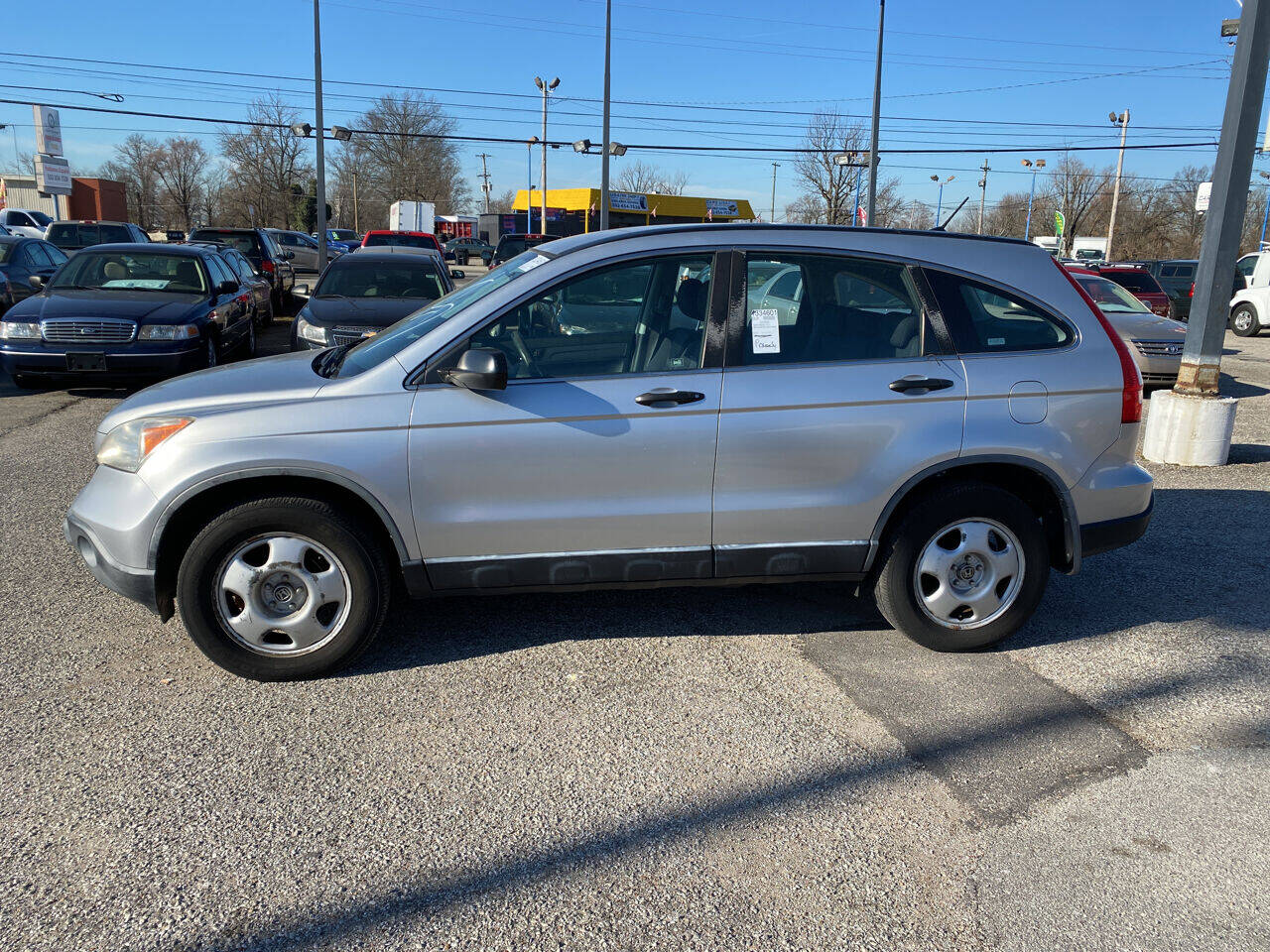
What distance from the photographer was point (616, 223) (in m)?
53.9

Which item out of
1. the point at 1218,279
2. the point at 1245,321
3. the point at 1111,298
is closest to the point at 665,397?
the point at 1218,279

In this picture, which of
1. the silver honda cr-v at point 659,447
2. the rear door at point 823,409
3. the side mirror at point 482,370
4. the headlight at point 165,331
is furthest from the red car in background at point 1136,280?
the side mirror at point 482,370

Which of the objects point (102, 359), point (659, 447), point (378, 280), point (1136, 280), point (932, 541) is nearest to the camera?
point (659, 447)

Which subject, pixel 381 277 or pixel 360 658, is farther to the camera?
pixel 381 277

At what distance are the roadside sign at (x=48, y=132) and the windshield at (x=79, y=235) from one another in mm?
39095

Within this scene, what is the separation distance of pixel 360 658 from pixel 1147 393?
12318 mm

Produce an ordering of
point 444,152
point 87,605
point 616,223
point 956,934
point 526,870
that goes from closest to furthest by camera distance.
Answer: point 956,934
point 526,870
point 87,605
point 616,223
point 444,152

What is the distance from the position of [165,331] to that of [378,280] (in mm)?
2554

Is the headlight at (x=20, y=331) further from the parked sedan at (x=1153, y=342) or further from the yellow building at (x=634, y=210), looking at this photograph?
the yellow building at (x=634, y=210)

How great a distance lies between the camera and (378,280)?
11.9m

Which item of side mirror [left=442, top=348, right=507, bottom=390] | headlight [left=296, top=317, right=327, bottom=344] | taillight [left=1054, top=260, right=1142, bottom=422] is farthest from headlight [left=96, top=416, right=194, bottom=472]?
headlight [left=296, top=317, right=327, bottom=344]

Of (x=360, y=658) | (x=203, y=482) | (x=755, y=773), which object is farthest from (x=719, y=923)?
(x=203, y=482)

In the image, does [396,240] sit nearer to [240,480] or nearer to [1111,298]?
[1111,298]

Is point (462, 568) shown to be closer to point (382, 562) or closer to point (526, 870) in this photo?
point (382, 562)
